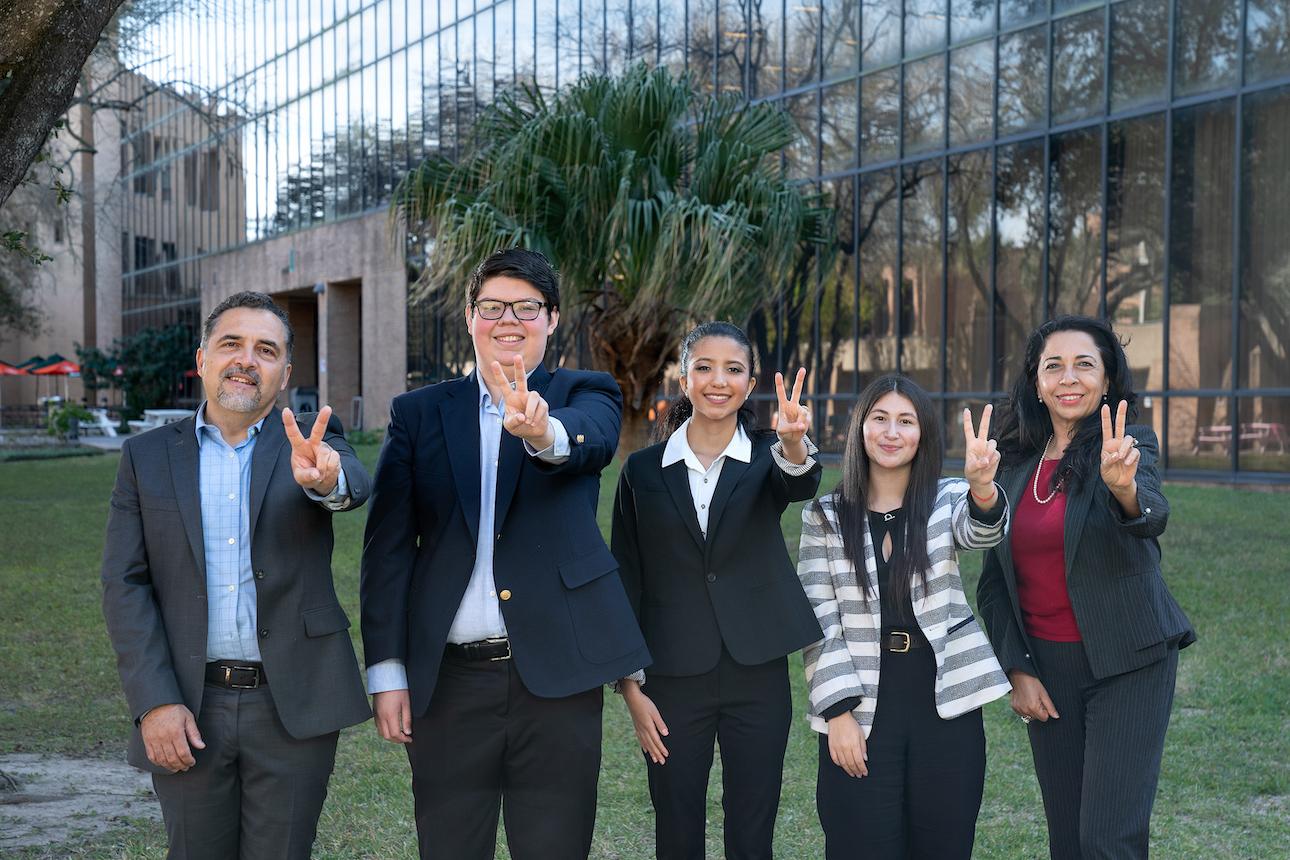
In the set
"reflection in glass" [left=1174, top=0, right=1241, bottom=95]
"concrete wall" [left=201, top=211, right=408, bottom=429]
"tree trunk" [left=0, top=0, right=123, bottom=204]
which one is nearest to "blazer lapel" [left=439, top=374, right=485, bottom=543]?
"tree trunk" [left=0, top=0, right=123, bottom=204]

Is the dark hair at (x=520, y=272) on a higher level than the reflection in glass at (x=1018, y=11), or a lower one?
lower

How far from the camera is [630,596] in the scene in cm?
325

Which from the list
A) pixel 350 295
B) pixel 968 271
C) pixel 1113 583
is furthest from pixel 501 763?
pixel 350 295

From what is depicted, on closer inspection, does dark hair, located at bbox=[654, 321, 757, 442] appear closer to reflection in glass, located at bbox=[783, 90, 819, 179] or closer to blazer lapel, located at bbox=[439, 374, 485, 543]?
blazer lapel, located at bbox=[439, 374, 485, 543]

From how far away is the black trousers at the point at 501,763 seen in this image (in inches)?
110

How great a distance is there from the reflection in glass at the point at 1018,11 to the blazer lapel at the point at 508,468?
51.2ft

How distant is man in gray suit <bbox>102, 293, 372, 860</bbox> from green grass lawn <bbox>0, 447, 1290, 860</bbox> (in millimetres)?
1773

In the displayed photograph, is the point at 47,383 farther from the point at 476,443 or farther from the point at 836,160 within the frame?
the point at 476,443

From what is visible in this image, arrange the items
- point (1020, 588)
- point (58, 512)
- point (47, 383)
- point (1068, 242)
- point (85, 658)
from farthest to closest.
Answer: point (47, 383) → point (1068, 242) → point (58, 512) → point (85, 658) → point (1020, 588)

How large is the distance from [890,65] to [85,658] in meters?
14.7

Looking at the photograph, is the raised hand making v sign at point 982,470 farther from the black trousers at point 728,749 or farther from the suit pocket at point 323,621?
the suit pocket at point 323,621

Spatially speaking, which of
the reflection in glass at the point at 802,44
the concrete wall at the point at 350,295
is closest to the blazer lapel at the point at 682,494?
the reflection in glass at the point at 802,44

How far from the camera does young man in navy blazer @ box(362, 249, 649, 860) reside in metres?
2.79

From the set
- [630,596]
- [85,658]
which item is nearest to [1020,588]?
[630,596]
